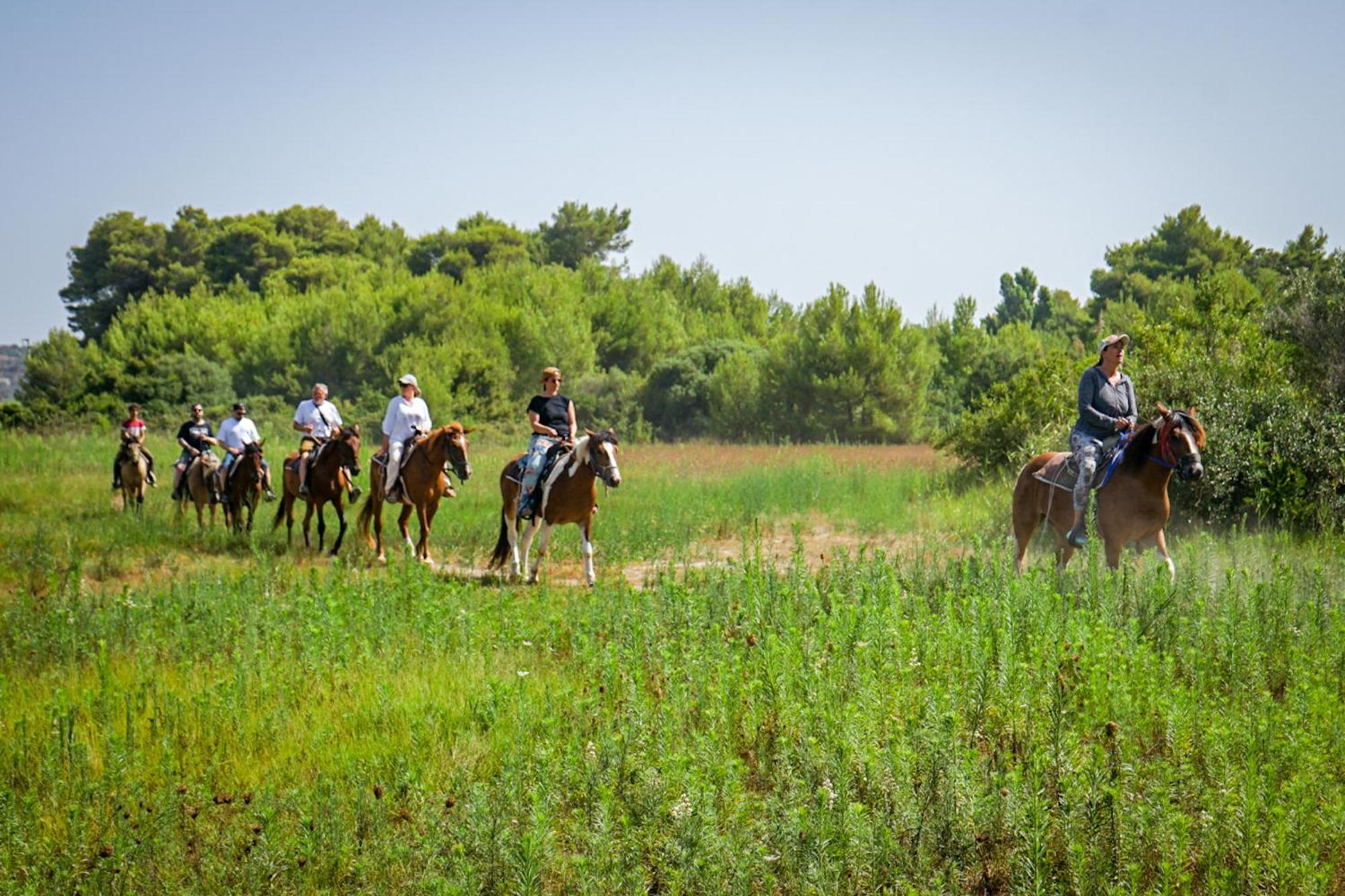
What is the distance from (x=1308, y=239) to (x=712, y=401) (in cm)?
2957

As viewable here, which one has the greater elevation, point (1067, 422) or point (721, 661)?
point (1067, 422)

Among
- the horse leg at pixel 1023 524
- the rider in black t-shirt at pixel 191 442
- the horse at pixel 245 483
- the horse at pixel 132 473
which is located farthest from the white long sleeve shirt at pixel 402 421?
the horse leg at pixel 1023 524

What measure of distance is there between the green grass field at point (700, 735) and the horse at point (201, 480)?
869 centimetres

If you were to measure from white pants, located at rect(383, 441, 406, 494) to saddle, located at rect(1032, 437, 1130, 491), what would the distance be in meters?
8.46

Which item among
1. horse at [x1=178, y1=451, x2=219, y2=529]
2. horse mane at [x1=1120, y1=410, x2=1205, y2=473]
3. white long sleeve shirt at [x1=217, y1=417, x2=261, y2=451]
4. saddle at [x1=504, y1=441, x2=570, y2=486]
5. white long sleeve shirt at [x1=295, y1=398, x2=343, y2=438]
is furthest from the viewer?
horse at [x1=178, y1=451, x2=219, y2=529]

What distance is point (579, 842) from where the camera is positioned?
214 inches

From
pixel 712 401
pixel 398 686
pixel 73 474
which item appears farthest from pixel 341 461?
pixel 712 401

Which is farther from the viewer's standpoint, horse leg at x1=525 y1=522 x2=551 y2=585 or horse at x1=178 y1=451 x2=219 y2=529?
horse at x1=178 y1=451 x2=219 y2=529

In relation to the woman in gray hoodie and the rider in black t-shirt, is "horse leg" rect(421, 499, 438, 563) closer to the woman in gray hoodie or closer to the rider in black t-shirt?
the rider in black t-shirt

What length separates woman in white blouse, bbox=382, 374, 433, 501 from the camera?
15297mm

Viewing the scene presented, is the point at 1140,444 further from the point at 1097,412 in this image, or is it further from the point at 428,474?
the point at 428,474

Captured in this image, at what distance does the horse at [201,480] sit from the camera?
62.4 ft

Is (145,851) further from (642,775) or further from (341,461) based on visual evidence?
(341,461)

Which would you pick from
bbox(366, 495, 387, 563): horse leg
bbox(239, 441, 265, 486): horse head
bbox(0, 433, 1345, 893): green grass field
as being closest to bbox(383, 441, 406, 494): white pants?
bbox(366, 495, 387, 563): horse leg
